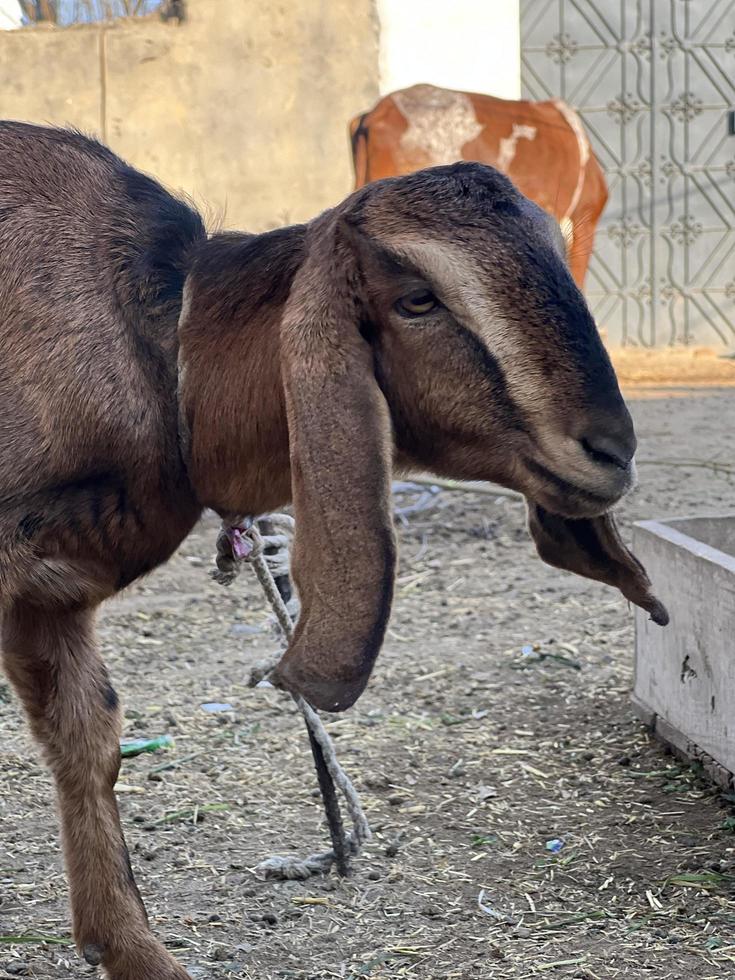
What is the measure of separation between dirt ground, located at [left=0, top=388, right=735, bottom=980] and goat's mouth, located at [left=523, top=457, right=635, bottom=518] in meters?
1.07

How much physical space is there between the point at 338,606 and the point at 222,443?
0.44 m

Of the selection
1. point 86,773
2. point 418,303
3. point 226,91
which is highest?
point 418,303

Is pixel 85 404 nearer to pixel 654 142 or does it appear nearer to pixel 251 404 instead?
pixel 251 404

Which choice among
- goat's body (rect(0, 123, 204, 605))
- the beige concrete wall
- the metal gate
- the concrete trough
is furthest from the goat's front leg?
the metal gate

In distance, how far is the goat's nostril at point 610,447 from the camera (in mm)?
1893

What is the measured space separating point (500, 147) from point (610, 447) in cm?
795

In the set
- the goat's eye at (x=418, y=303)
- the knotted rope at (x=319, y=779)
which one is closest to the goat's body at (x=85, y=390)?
the goat's eye at (x=418, y=303)

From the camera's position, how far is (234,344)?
2.21m

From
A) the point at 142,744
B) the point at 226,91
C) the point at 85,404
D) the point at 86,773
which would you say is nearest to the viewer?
the point at 85,404

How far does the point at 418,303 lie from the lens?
6.52ft

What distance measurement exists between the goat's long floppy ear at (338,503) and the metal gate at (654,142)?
10326 mm

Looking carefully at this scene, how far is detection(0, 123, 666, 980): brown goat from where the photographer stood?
193 cm

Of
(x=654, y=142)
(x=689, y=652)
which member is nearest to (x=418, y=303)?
(x=689, y=652)

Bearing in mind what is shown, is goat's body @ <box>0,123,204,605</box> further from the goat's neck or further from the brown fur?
the brown fur
